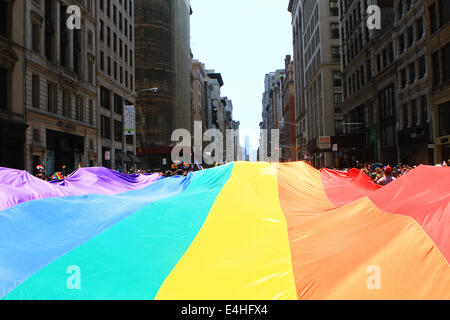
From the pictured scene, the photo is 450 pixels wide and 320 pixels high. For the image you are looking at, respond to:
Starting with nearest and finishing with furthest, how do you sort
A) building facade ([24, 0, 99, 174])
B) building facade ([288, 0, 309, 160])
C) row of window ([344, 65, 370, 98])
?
building facade ([24, 0, 99, 174]) < row of window ([344, 65, 370, 98]) < building facade ([288, 0, 309, 160])

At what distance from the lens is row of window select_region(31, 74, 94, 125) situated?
38.5 metres

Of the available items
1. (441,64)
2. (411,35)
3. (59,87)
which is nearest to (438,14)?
(441,64)

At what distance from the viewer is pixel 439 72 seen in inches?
1304

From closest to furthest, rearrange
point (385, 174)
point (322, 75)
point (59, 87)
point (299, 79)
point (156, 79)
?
point (385, 174) → point (59, 87) → point (322, 75) → point (156, 79) → point (299, 79)

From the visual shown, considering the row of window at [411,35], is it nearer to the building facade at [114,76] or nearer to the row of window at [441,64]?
the row of window at [441,64]

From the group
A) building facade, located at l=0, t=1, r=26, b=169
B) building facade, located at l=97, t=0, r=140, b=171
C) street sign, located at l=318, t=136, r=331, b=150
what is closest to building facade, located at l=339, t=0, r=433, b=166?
street sign, located at l=318, t=136, r=331, b=150

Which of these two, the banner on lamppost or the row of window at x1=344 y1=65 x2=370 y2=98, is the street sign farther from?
the banner on lamppost

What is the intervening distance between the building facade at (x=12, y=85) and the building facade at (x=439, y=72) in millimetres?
34410

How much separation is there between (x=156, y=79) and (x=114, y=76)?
82.6 ft

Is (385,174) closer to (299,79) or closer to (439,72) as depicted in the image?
(439,72)

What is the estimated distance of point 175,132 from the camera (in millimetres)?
87188

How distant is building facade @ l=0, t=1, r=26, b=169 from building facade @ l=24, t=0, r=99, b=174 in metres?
0.90

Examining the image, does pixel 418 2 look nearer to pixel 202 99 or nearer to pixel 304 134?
pixel 304 134

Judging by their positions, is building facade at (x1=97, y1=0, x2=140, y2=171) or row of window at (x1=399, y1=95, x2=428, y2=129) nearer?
row of window at (x1=399, y1=95, x2=428, y2=129)
